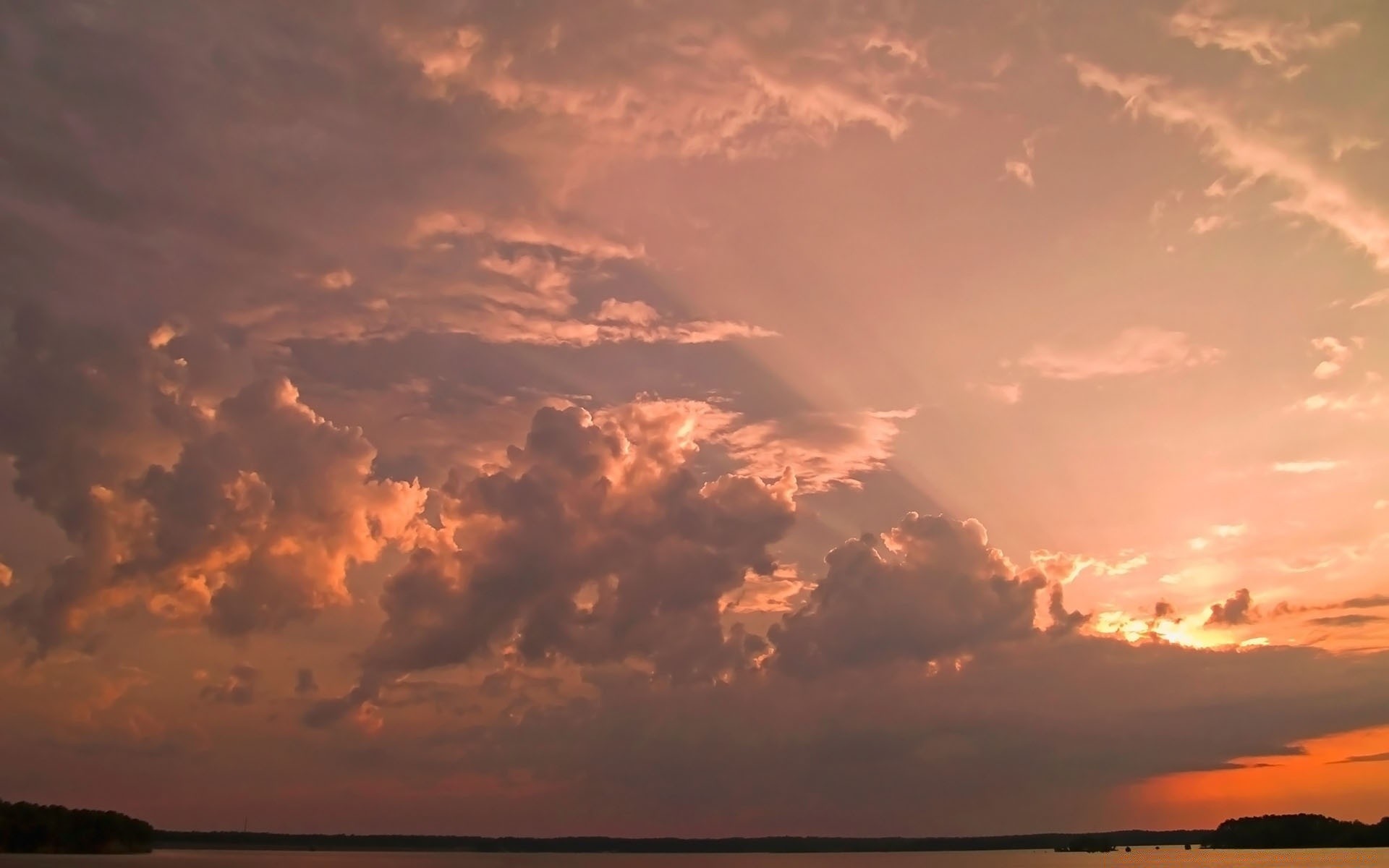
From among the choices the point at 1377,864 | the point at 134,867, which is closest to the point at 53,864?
the point at 134,867

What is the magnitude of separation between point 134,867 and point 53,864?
1840 cm

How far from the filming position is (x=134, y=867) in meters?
199

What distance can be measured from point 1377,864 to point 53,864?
230436 millimetres

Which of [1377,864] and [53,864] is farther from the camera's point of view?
[1377,864]

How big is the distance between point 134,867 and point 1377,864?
737 ft

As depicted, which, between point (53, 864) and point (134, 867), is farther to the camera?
point (134, 867)

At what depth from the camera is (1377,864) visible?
650ft

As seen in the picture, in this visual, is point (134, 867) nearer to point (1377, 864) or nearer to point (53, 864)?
point (53, 864)
